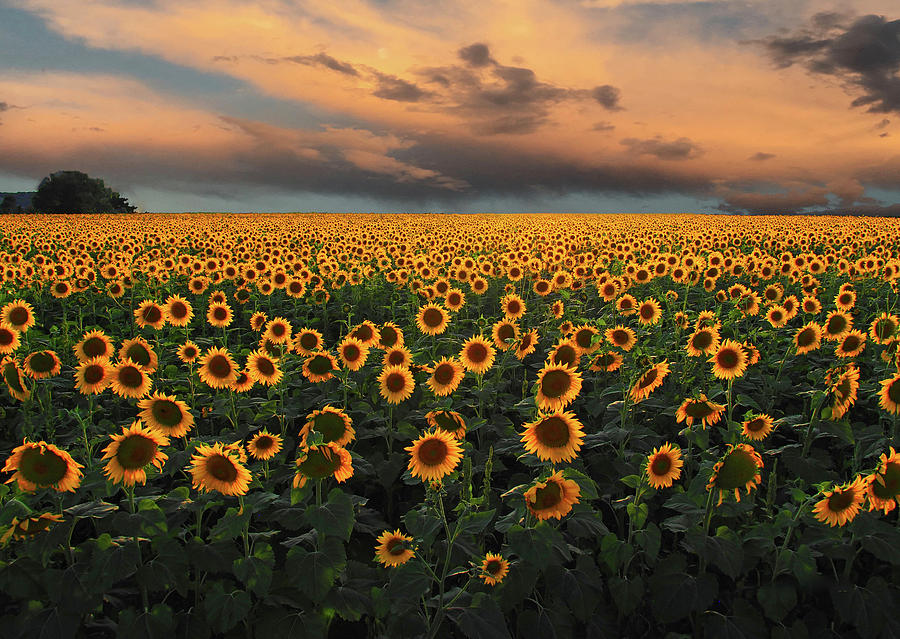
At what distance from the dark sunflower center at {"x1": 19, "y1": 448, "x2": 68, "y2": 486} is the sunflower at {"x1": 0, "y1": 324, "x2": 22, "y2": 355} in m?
4.40

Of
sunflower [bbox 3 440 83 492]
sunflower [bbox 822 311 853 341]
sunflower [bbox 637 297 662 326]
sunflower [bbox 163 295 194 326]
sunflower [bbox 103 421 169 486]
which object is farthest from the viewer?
sunflower [bbox 163 295 194 326]

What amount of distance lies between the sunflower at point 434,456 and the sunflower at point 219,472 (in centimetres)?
115

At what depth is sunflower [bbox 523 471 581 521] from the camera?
3.51m

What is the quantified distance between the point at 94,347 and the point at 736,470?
6.40 m

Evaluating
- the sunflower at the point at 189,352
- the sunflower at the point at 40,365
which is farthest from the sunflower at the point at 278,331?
the sunflower at the point at 40,365

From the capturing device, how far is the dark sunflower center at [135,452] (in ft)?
12.3

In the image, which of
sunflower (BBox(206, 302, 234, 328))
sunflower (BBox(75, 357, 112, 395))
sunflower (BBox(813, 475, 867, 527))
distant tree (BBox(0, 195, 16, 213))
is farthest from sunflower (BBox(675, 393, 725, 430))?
distant tree (BBox(0, 195, 16, 213))

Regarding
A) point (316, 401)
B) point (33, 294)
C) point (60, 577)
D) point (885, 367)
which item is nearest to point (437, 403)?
point (316, 401)

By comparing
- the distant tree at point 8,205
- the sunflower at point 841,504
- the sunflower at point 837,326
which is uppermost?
the distant tree at point 8,205

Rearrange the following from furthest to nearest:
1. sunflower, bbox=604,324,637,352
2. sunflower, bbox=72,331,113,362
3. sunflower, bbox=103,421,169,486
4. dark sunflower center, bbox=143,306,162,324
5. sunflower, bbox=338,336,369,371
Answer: dark sunflower center, bbox=143,306,162,324 < sunflower, bbox=604,324,637,352 < sunflower, bbox=72,331,113,362 < sunflower, bbox=338,336,369,371 < sunflower, bbox=103,421,169,486

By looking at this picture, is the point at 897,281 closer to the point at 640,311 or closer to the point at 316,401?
the point at 640,311

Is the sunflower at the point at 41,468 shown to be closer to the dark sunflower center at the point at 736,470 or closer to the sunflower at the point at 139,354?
the sunflower at the point at 139,354

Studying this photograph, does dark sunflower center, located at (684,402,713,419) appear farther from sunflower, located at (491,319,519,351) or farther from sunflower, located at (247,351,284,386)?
sunflower, located at (247,351,284,386)

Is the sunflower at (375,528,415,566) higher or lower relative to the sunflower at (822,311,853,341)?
lower
